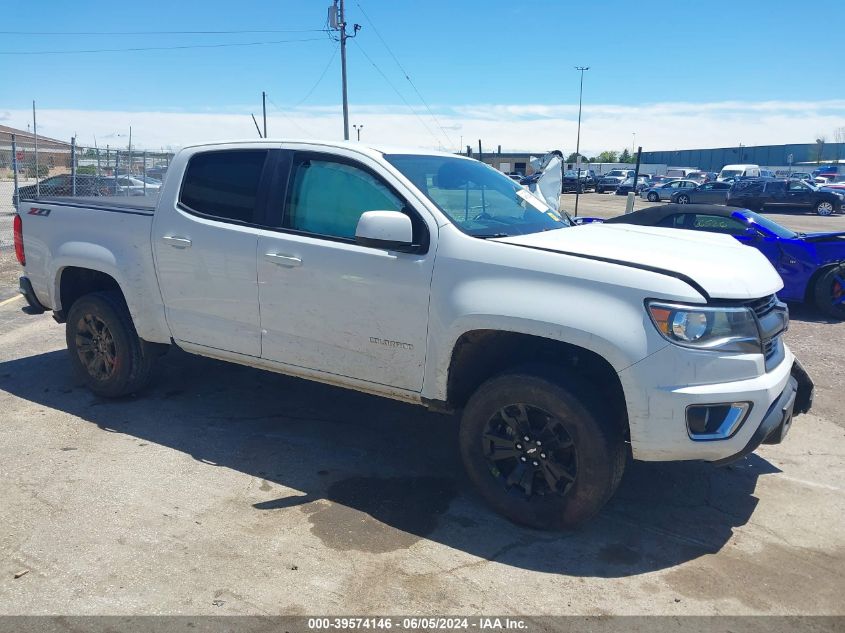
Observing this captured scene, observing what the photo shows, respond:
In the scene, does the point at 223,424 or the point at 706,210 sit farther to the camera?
the point at 706,210

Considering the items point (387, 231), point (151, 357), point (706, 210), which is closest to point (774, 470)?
point (387, 231)

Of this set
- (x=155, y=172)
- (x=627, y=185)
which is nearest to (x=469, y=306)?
(x=155, y=172)

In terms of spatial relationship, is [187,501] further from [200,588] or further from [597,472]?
[597,472]

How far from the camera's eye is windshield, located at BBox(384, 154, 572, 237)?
164 inches

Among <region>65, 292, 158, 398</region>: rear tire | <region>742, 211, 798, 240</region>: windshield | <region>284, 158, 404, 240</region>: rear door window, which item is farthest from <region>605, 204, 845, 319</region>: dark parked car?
<region>65, 292, 158, 398</region>: rear tire

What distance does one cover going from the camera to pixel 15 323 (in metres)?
8.19

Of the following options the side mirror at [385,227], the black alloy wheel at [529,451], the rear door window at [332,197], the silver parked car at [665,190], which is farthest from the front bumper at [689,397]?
the silver parked car at [665,190]

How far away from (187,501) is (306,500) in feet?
2.13

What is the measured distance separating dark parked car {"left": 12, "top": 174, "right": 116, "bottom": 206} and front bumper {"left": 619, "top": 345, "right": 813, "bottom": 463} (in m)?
12.1

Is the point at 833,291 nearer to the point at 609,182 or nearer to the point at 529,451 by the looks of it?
the point at 529,451

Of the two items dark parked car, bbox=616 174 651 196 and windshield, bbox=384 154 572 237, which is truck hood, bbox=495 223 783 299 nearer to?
windshield, bbox=384 154 572 237

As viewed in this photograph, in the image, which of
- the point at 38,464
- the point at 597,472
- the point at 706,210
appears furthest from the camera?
the point at 706,210

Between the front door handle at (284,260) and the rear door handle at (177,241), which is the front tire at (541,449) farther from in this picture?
the rear door handle at (177,241)

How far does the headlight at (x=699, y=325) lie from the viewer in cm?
334
